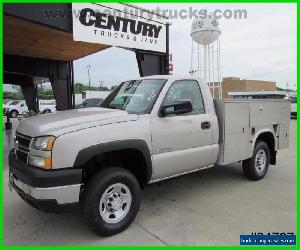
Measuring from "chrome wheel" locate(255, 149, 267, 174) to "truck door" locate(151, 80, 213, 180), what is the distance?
1.51 m

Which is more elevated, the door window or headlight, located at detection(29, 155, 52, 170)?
the door window

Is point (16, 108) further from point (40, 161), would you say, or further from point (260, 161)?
point (40, 161)

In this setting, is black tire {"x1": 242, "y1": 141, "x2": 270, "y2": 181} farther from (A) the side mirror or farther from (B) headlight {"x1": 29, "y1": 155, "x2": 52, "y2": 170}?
(B) headlight {"x1": 29, "y1": 155, "x2": 52, "y2": 170}

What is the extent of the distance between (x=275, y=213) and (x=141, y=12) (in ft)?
22.7

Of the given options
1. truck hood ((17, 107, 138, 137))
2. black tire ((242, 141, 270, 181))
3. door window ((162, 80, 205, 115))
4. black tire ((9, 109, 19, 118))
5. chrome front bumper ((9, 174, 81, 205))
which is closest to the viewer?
chrome front bumper ((9, 174, 81, 205))

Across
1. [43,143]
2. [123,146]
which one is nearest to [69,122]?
[43,143]

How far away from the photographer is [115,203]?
12.2 feet

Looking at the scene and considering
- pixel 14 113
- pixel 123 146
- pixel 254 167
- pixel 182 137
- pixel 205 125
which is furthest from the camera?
pixel 14 113

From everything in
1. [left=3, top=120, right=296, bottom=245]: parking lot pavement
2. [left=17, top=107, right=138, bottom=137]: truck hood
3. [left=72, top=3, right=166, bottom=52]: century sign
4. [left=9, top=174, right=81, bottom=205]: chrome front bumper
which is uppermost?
[left=72, top=3, right=166, bottom=52]: century sign

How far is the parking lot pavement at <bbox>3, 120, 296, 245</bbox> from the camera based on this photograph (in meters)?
3.58

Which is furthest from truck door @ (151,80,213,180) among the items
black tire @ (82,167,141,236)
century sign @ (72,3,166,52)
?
century sign @ (72,3,166,52)

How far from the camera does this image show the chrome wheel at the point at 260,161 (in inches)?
232

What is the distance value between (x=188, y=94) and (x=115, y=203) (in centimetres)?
206

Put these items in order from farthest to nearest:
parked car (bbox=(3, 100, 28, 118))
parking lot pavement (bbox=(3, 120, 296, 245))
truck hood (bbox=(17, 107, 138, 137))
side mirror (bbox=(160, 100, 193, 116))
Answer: parked car (bbox=(3, 100, 28, 118)) < side mirror (bbox=(160, 100, 193, 116)) < parking lot pavement (bbox=(3, 120, 296, 245)) < truck hood (bbox=(17, 107, 138, 137))
